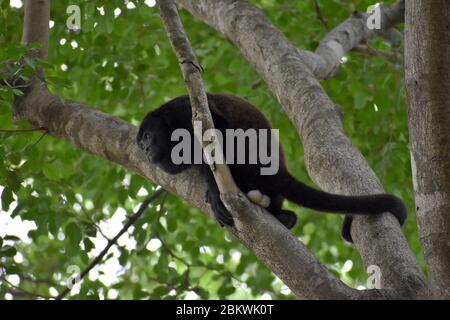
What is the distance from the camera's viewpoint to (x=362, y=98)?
18.2 feet

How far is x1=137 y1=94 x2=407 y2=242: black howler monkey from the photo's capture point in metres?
3.09

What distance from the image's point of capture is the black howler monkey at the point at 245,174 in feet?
10.1

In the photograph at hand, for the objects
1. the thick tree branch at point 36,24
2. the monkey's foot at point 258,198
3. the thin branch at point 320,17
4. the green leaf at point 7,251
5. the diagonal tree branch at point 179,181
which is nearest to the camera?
the diagonal tree branch at point 179,181

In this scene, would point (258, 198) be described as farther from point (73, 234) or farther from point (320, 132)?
point (73, 234)

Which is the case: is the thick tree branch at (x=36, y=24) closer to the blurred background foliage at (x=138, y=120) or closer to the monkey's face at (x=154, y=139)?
the blurred background foliage at (x=138, y=120)

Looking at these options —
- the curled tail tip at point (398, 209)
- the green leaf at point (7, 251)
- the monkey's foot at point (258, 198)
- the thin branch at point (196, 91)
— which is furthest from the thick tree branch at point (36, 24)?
the curled tail tip at point (398, 209)

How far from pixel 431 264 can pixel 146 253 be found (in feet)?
11.4

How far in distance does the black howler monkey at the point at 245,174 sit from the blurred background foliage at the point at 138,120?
83 centimetres

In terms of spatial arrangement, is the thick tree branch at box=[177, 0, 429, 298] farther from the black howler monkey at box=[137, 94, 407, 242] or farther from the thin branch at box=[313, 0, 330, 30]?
the thin branch at box=[313, 0, 330, 30]

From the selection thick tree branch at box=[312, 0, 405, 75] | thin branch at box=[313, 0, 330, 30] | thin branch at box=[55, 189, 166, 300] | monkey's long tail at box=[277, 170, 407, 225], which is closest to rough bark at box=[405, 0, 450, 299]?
monkey's long tail at box=[277, 170, 407, 225]

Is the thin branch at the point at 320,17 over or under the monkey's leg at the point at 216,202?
over

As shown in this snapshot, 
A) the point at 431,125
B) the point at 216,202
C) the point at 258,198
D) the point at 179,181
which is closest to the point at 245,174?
the point at 258,198

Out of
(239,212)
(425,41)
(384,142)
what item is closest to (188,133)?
(239,212)
